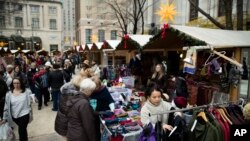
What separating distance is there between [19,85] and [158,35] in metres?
4.64

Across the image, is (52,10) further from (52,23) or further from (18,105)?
(18,105)

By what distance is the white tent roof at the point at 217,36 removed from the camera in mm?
5875

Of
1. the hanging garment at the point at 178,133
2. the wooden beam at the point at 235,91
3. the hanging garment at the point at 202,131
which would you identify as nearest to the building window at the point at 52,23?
the wooden beam at the point at 235,91

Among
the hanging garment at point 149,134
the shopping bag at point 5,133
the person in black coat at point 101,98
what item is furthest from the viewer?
the person in black coat at point 101,98

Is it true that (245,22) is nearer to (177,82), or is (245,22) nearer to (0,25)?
(177,82)

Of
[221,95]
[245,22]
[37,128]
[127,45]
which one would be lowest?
[37,128]

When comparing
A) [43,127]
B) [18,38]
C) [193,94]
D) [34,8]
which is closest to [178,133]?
[193,94]

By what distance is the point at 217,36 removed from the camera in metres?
6.75

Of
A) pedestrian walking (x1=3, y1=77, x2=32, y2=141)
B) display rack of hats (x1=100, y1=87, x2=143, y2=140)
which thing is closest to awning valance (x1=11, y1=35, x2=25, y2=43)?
pedestrian walking (x1=3, y1=77, x2=32, y2=141)

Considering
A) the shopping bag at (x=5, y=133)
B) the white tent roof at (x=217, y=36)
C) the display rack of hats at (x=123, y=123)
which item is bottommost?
the shopping bag at (x=5, y=133)

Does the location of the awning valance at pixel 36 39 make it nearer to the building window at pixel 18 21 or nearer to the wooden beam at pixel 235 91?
the building window at pixel 18 21

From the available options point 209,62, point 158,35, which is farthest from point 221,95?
point 158,35

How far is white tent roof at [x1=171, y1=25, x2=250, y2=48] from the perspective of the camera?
19.3 ft

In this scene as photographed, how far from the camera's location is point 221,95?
5.82 m
